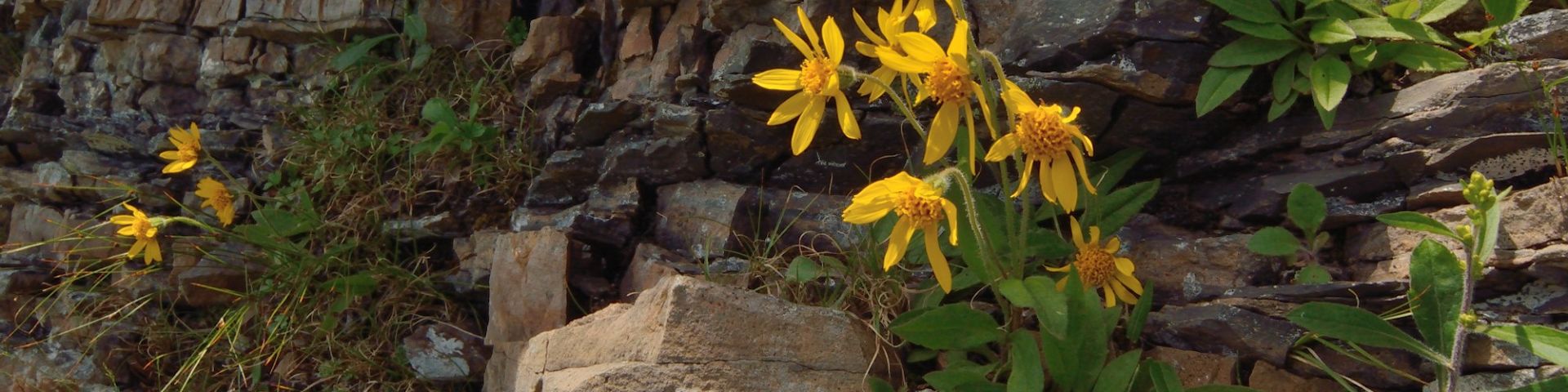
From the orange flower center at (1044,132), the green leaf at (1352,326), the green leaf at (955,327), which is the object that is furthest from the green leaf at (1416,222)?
the green leaf at (955,327)

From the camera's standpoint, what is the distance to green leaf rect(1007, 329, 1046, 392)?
2.31m

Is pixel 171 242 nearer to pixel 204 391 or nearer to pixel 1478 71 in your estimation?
pixel 204 391

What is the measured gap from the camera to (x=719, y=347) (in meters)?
2.59

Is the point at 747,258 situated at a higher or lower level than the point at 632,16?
lower

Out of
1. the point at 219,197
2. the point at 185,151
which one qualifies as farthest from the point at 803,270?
the point at 185,151

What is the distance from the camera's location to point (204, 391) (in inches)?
152

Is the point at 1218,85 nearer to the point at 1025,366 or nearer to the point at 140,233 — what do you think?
the point at 1025,366

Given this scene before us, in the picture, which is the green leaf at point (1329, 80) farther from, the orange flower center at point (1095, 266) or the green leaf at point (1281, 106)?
the orange flower center at point (1095, 266)

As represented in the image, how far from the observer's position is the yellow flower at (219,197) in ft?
13.4

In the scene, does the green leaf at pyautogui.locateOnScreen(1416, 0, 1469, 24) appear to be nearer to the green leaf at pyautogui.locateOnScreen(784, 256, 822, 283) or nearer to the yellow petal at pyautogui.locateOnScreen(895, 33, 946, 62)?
the yellow petal at pyautogui.locateOnScreen(895, 33, 946, 62)

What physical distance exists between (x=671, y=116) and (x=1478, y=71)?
1.99 m

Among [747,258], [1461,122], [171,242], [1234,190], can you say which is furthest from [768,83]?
[171,242]

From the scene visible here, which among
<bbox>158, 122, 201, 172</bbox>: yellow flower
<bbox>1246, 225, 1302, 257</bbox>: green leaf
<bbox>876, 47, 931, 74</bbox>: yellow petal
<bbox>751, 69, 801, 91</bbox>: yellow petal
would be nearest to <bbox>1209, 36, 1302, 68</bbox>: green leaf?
<bbox>1246, 225, 1302, 257</bbox>: green leaf

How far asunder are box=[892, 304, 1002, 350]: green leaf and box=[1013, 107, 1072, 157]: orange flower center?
1.32 ft
